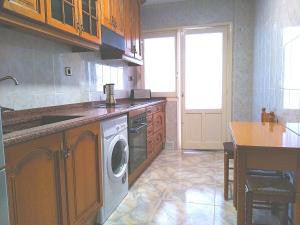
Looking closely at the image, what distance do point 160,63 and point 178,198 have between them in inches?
99.7

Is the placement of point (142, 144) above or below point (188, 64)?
below

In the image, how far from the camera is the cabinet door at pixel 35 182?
1052 mm

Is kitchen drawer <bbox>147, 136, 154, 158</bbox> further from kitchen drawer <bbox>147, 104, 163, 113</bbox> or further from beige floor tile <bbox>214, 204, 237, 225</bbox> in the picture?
beige floor tile <bbox>214, 204, 237, 225</bbox>

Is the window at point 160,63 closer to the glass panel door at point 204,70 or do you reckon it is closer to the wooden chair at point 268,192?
the glass panel door at point 204,70

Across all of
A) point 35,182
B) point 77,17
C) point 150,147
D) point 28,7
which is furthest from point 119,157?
point 28,7

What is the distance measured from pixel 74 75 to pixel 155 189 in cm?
144

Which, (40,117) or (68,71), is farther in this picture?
(68,71)

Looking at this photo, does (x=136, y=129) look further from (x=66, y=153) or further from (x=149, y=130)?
(x=66, y=153)

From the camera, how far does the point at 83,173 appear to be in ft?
5.33

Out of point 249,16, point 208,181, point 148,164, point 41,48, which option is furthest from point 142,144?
point 249,16

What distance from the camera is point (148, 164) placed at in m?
3.29

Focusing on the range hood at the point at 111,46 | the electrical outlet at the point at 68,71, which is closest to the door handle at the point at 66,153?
the electrical outlet at the point at 68,71

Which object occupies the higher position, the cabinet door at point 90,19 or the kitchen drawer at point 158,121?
the cabinet door at point 90,19

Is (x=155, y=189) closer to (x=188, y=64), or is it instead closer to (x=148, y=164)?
(x=148, y=164)
